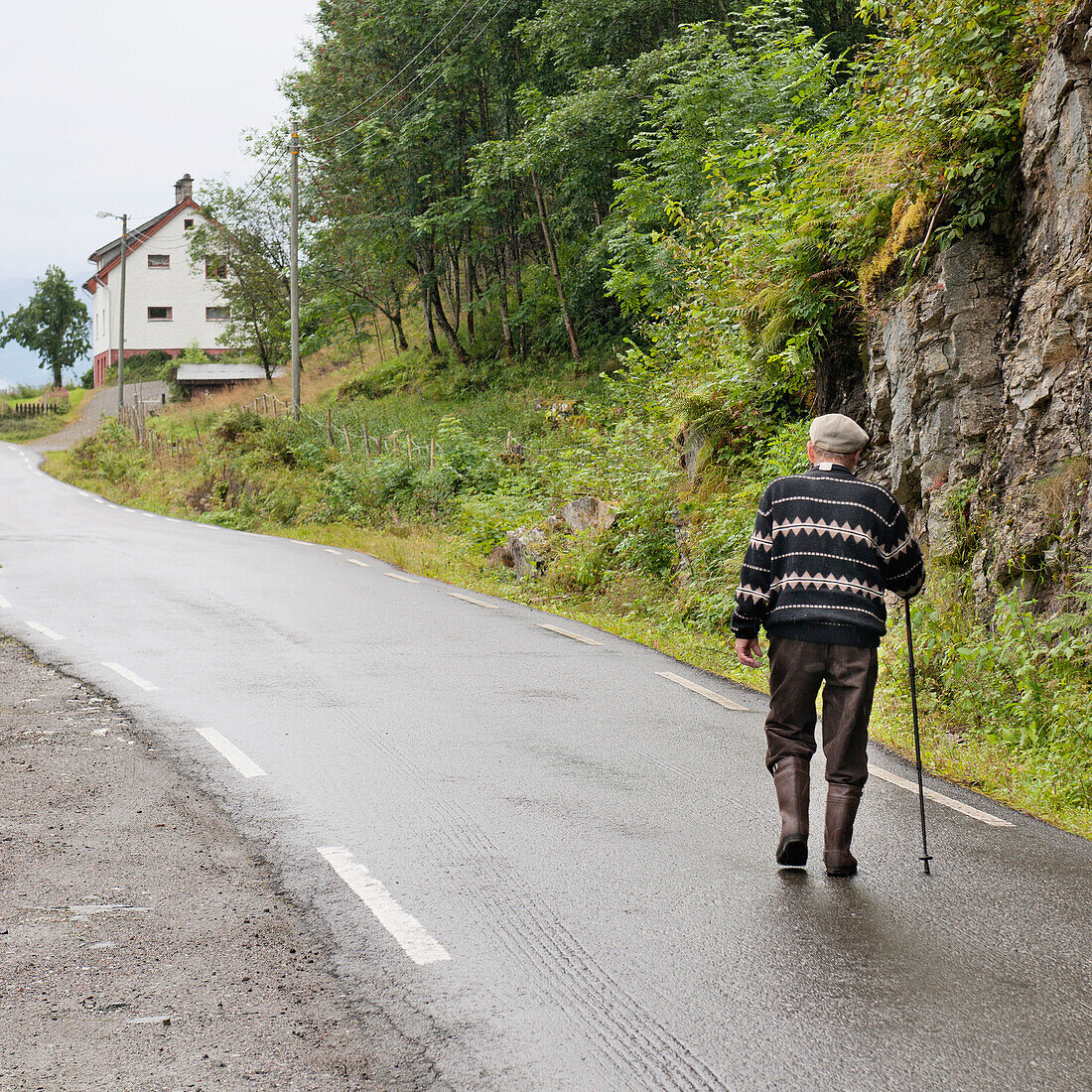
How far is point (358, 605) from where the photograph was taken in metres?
14.3

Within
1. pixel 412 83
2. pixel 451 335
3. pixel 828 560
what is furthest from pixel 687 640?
pixel 412 83

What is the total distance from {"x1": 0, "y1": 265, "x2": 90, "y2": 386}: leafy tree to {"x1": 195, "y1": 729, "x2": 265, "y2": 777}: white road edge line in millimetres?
84507

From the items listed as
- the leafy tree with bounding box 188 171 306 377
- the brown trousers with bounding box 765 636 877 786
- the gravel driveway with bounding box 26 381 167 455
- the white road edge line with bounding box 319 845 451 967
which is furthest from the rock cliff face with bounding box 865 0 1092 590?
the gravel driveway with bounding box 26 381 167 455

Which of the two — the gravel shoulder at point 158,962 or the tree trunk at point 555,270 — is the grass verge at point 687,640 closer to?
the gravel shoulder at point 158,962

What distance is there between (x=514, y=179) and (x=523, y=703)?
99.2ft

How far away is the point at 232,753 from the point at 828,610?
13.2 feet

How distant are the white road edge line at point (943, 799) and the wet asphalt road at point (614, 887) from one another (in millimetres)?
88

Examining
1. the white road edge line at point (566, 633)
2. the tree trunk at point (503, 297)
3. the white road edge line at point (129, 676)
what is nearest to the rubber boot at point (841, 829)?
A: the white road edge line at point (129, 676)

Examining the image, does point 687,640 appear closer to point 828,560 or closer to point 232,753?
point 232,753

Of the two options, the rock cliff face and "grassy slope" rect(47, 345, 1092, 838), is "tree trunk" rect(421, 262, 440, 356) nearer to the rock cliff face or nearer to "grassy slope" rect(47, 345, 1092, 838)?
"grassy slope" rect(47, 345, 1092, 838)

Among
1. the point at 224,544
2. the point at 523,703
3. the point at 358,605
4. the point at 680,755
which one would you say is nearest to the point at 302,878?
the point at 680,755

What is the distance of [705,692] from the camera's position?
9.54 meters

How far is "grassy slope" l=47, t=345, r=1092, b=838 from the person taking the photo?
691cm

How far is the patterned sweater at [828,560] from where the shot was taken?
4949mm
